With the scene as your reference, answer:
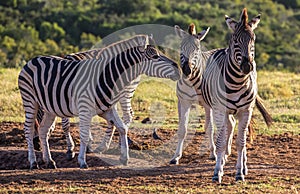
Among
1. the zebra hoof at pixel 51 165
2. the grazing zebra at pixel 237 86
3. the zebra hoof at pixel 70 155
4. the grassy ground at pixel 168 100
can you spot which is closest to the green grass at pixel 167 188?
the grazing zebra at pixel 237 86

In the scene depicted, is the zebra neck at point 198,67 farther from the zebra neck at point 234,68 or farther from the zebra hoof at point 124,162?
the zebra hoof at point 124,162

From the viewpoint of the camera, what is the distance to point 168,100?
18.0 m

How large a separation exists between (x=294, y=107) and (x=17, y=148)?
7.75 m

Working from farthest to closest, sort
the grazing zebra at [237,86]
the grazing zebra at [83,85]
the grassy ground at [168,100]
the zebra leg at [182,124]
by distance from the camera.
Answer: the grassy ground at [168,100]
the zebra leg at [182,124]
the grazing zebra at [83,85]
the grazing zebra at [237,86]

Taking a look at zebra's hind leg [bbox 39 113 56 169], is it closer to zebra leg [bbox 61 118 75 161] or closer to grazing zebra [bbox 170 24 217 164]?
zebra leg [bbox 61 118 75 161]

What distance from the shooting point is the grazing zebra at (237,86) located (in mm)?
8617

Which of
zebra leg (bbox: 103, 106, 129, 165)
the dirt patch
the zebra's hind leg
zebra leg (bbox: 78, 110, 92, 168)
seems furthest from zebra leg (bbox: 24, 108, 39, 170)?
zebra leg (bbox: 103, 106, 129, 165)

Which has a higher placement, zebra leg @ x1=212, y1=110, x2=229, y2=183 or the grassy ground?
the grassy ground

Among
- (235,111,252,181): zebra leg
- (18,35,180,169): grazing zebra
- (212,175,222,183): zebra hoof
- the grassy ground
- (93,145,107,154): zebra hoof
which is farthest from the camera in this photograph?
the grassy ground

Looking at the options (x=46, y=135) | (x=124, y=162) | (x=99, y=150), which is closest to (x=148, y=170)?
(x=124, y=162)

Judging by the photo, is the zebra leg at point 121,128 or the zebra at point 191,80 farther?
the zebra leg at point 121,128

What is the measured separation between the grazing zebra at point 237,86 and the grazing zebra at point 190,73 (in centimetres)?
41

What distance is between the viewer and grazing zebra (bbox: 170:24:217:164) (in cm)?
978

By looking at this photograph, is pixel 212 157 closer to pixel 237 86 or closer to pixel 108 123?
pixel 108 123
